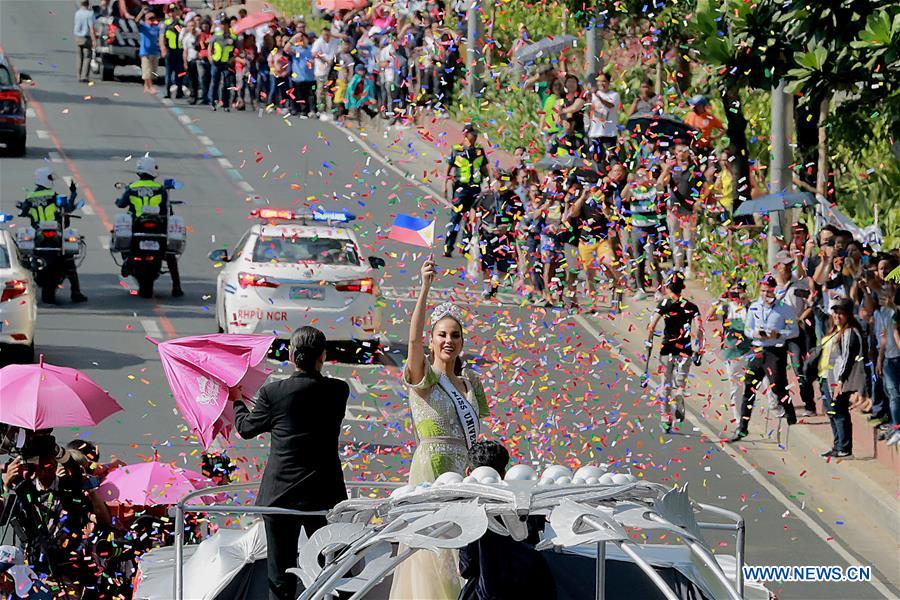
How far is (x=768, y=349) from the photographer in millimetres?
19359

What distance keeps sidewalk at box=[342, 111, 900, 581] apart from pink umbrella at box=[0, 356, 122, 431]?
674 cm

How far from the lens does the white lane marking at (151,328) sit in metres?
23.6

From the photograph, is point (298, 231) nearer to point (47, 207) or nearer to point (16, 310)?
point (16, 310)

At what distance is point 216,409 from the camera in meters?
12.1

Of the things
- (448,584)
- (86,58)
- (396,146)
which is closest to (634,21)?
(396,146)

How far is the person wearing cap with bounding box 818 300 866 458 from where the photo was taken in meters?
18.2

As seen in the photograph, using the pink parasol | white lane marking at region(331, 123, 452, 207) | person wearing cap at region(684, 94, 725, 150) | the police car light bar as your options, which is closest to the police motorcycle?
the police car light bar

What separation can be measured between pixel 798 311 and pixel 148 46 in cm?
2697

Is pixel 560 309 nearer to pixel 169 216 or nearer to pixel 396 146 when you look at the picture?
pixel 169 216

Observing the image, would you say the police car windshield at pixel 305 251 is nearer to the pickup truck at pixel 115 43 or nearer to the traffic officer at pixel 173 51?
the traffic officer at pixel 173 51

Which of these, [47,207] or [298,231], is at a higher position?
[47,207]

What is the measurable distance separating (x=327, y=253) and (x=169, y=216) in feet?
11.9

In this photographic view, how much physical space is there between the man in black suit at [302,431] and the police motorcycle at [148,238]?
49.6 ft

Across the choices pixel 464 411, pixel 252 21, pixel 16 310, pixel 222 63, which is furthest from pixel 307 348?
pixel 252 21
